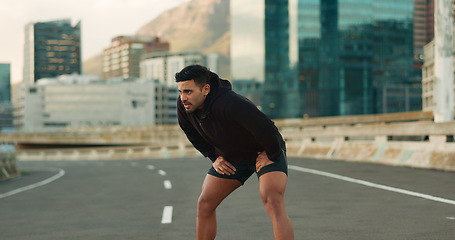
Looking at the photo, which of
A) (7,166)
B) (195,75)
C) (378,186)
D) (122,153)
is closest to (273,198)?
(195,75)

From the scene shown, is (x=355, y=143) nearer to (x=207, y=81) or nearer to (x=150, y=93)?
(x=207, y=81)

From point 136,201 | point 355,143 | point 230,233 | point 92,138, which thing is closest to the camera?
point 230,233

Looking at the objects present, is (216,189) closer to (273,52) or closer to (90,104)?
(273,52)

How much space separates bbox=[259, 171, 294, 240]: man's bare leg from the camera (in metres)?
4.14

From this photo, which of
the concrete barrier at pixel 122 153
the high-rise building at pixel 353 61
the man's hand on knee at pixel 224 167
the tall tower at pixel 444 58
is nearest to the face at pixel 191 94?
the man's hand on knee at pixel 224 167

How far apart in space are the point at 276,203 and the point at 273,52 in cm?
14727

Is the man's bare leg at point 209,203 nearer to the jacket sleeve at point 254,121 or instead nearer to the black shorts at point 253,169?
the black shorts at point 253,169

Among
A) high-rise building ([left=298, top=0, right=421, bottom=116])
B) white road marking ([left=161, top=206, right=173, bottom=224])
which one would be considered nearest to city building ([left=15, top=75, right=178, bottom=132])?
high-rise building ([left=298, top=0, right=421, bottom=116])

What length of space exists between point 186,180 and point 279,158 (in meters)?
12.0

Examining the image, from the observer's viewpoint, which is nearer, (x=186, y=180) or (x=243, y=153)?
(x=243, y=153)

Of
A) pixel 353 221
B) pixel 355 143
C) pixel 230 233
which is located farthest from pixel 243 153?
pixel 355 143

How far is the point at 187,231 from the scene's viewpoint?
716 centimetres

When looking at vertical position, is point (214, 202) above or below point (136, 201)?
above

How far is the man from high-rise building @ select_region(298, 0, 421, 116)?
137 m
